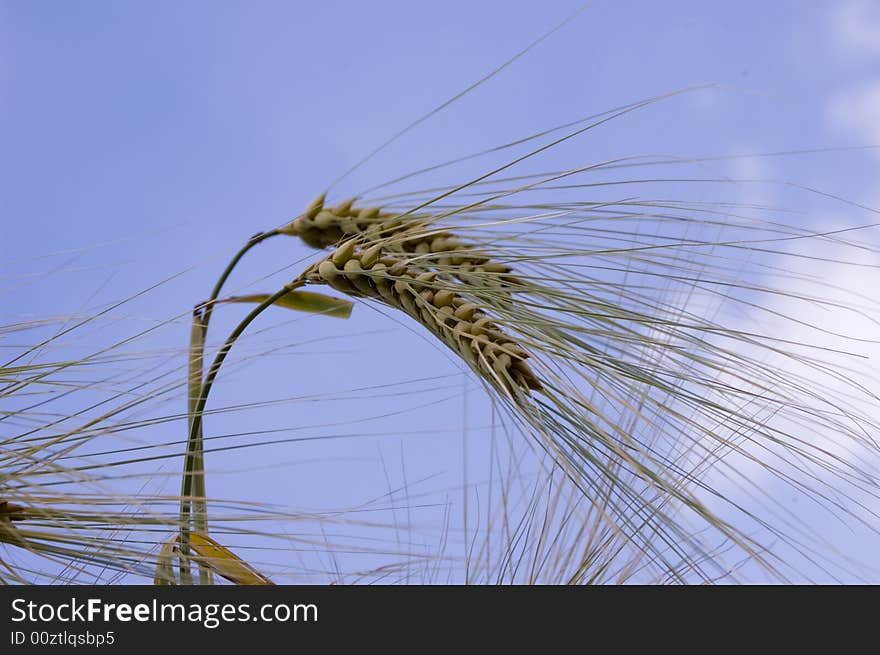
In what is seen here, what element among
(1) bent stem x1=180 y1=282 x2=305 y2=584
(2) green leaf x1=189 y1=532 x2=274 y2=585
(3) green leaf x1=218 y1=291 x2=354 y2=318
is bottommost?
(2) green leaf x1=189 y1=532 x2=274 y2=585

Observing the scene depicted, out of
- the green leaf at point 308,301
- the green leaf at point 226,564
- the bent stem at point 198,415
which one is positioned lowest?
the green leaf at point 226,564

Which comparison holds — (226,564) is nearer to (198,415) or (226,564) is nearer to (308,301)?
(198,415)

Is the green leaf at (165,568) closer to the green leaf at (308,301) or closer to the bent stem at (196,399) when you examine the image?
the bent stem at (196,399)

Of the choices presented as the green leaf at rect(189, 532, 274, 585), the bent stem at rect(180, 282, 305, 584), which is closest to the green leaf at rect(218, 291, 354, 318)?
the bent stem at rect(180, 282, 305, 584)

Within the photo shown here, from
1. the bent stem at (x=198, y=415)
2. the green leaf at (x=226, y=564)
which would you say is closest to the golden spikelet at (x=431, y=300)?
the bent stem at (x=198, y=415)

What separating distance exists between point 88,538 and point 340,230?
1.33 ft

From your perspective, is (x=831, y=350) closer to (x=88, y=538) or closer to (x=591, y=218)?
(x=591, y=218)

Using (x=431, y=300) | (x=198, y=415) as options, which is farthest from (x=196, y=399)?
(x=431, y=300)

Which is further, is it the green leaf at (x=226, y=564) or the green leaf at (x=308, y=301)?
the green leaf at (x=308, y=301)

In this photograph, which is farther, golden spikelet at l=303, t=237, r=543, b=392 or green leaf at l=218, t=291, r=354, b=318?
green leaf at l=218, t=291, r=354, b=318

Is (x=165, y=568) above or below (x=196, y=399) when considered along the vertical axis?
below

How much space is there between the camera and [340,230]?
950 millimetres

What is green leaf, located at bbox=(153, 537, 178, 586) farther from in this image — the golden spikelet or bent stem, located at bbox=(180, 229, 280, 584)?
the golden spikelet
